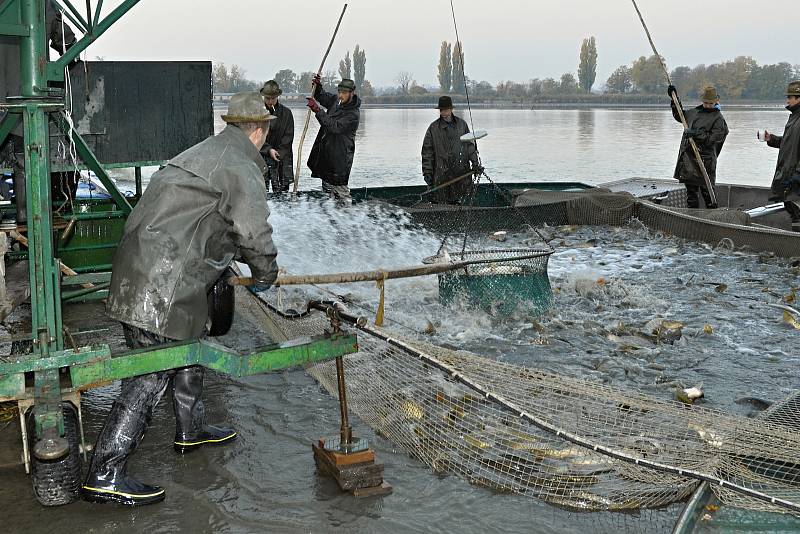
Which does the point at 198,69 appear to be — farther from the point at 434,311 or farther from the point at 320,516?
the point at 320,516

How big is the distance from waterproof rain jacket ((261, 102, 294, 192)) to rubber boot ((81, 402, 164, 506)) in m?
8.38

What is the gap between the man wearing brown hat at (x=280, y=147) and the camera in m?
12.5

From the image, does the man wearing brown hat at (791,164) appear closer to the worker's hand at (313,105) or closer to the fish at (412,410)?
the worker's hand at (313,105)

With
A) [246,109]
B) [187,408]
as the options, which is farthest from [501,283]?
[246,109]

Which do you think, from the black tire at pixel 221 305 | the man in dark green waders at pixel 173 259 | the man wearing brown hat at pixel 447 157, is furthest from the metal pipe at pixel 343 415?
the man wearing brown hat at pixel 447 157

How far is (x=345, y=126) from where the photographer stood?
12.3 m

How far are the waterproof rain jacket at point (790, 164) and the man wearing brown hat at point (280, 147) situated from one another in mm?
6616

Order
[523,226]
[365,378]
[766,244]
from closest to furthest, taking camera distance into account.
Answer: [365,378]
[766,244]
[523,226]

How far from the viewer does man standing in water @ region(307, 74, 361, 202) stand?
12188 mm

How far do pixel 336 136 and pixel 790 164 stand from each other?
6.06 meters

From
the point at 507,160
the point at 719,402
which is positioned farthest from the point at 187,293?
the point at 507,160

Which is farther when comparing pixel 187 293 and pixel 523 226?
pixel 523 226

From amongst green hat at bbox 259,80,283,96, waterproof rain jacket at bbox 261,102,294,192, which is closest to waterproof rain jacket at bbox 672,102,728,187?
waterproof rain jacket at bbox 261,102,294,192

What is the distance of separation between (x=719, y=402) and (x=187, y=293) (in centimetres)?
378
